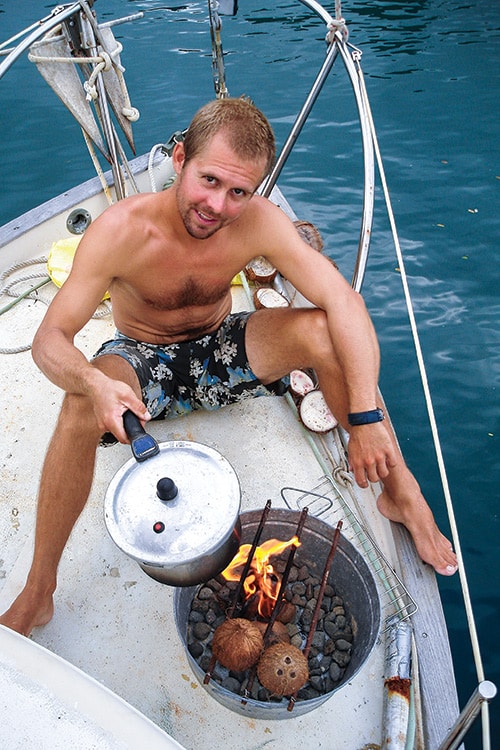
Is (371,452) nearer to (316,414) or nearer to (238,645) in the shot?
(316,414)

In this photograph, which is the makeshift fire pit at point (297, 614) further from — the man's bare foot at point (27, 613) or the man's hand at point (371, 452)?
the man's bare foot at point (27, 613)

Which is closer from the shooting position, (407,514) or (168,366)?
(407,514)

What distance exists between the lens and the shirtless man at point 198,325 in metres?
2.09

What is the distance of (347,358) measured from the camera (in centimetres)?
235

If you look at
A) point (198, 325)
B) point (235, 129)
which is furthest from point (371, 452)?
point (235, 129)

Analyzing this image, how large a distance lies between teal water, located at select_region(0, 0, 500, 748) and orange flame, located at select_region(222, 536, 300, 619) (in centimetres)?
124

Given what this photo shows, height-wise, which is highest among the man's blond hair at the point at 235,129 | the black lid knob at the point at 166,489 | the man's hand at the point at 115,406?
the man's blond hair at the point at 235,129

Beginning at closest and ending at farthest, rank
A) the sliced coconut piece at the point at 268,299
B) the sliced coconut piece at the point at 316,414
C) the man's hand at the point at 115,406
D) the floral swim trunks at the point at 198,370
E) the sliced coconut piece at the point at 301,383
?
the man's hand at the point at 115,406
the floral swim trunks at the point at 198,370
the sliced coconut piece at the point at 316,414
the sliced coconut piece at the point at 301,383
the sliced coconut piece at the point at 268,299

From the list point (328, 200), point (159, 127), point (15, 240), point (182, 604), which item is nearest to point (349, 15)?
point (159, 127)

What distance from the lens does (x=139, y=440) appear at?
62.0 inches

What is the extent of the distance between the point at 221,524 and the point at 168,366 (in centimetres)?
109

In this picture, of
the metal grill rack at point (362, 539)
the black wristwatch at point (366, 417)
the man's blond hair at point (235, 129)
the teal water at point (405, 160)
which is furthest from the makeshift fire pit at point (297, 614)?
the man's blond hair at point (235, 129)

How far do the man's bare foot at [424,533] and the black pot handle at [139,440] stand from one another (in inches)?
47.6

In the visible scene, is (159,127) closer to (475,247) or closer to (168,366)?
(475,247)
